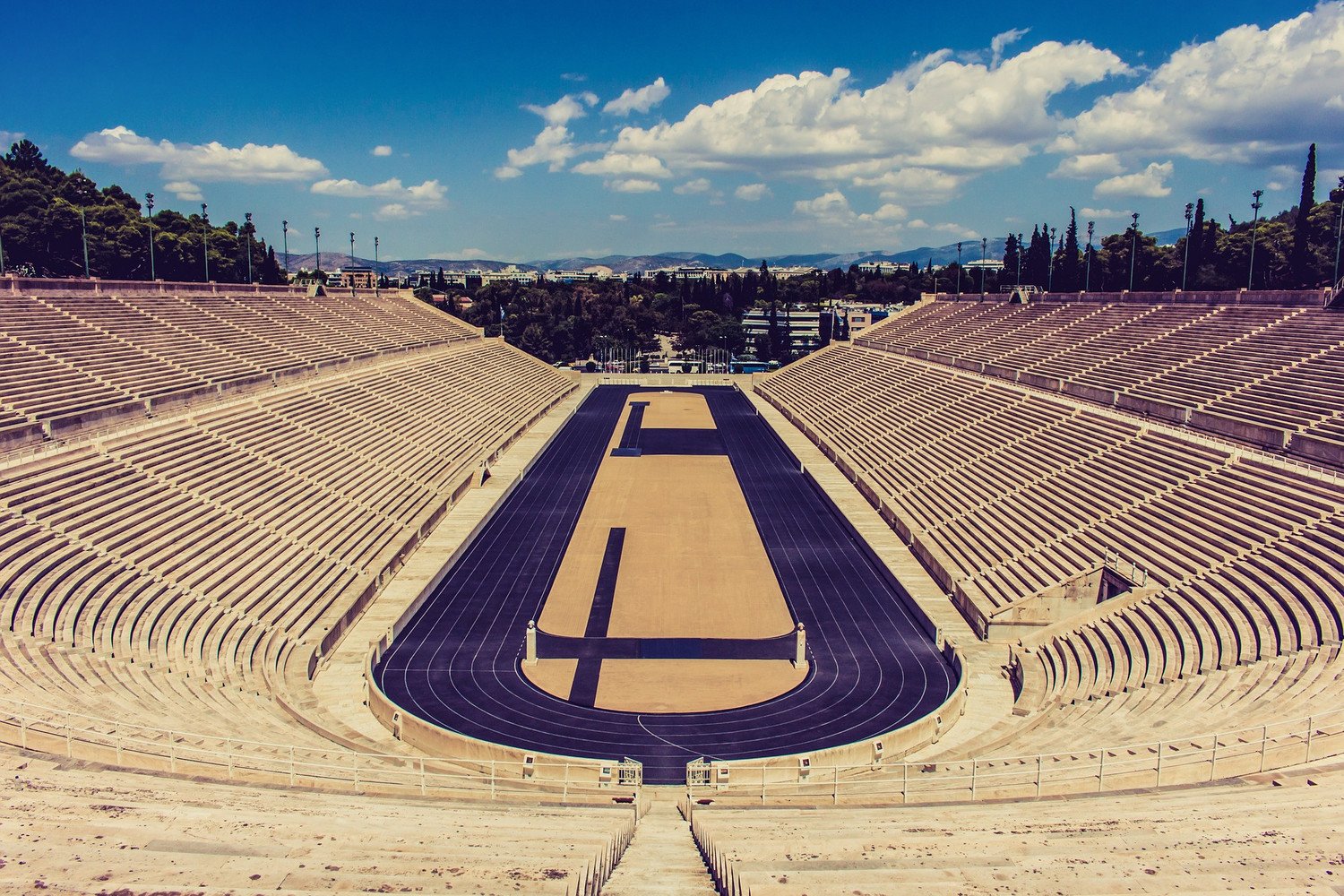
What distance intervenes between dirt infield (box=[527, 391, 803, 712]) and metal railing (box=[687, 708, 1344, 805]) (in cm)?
475

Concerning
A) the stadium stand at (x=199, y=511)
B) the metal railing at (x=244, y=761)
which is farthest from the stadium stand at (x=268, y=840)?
the stadium stand at (x=199, y=511)

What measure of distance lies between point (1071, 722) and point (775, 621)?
25.9 ft

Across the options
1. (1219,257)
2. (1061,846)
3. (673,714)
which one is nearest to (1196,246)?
(1219,257)

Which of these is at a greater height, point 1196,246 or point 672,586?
point 1196,246

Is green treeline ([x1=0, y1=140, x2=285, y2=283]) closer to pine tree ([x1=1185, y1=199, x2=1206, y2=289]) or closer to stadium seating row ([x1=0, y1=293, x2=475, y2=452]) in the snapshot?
stadium seating row ([x1=0, y1=293, x2=475, y2=452])

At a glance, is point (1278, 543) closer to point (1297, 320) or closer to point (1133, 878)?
point (1133, 878)

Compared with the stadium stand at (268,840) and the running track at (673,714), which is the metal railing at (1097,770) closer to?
the running track at (673,714)

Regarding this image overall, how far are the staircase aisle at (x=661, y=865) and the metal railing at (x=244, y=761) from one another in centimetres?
54

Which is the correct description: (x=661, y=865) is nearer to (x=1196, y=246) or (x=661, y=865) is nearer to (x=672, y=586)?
(x=672, y=586)

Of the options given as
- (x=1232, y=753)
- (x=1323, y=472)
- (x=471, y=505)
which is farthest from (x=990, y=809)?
(x=471, y=505)

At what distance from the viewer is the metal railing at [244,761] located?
1106 cm

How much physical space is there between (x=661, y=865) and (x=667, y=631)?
430 inches

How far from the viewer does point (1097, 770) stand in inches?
451

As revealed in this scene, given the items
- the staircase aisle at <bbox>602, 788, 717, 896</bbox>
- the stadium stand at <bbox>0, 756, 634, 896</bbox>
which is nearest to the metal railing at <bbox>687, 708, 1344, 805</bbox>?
the staircase aisle at <bbox>602, 788, 717, 896</bbox>
